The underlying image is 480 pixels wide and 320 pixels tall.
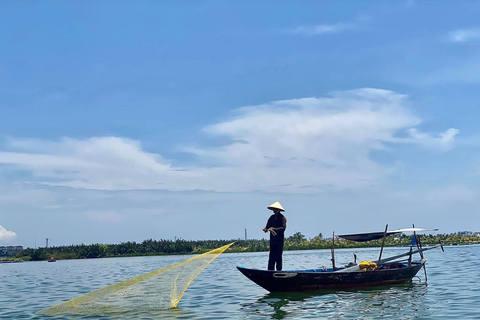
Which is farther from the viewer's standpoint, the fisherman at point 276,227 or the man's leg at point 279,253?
the man's leg at point 279,253

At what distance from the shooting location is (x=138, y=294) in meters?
14.7

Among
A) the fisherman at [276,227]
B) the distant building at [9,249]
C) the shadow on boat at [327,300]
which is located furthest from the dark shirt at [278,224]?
the distant building at [9,249]

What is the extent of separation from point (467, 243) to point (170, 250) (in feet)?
182

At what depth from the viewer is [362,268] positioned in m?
19.0

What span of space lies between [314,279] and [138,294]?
239 inches

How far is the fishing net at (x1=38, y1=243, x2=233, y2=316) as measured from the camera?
14477 millimetres

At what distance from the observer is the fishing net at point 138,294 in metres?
14.5

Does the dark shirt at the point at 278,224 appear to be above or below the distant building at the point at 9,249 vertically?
below

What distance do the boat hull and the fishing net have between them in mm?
2462

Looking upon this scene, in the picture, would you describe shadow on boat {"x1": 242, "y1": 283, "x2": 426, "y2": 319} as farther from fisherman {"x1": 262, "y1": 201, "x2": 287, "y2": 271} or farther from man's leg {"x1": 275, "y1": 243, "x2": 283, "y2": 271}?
fisherman {"x1": 262, "y1": 201, "x2": 287, "y2": 271}

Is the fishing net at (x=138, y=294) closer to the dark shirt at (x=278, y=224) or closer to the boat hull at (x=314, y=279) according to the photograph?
the boat hull at (x=314, y=279)

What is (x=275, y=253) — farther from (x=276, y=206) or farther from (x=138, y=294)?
(x=138, y=294)

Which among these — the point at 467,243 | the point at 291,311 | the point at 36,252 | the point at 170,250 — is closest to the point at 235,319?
the point at 291,311

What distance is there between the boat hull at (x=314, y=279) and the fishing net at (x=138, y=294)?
8.08 feet
